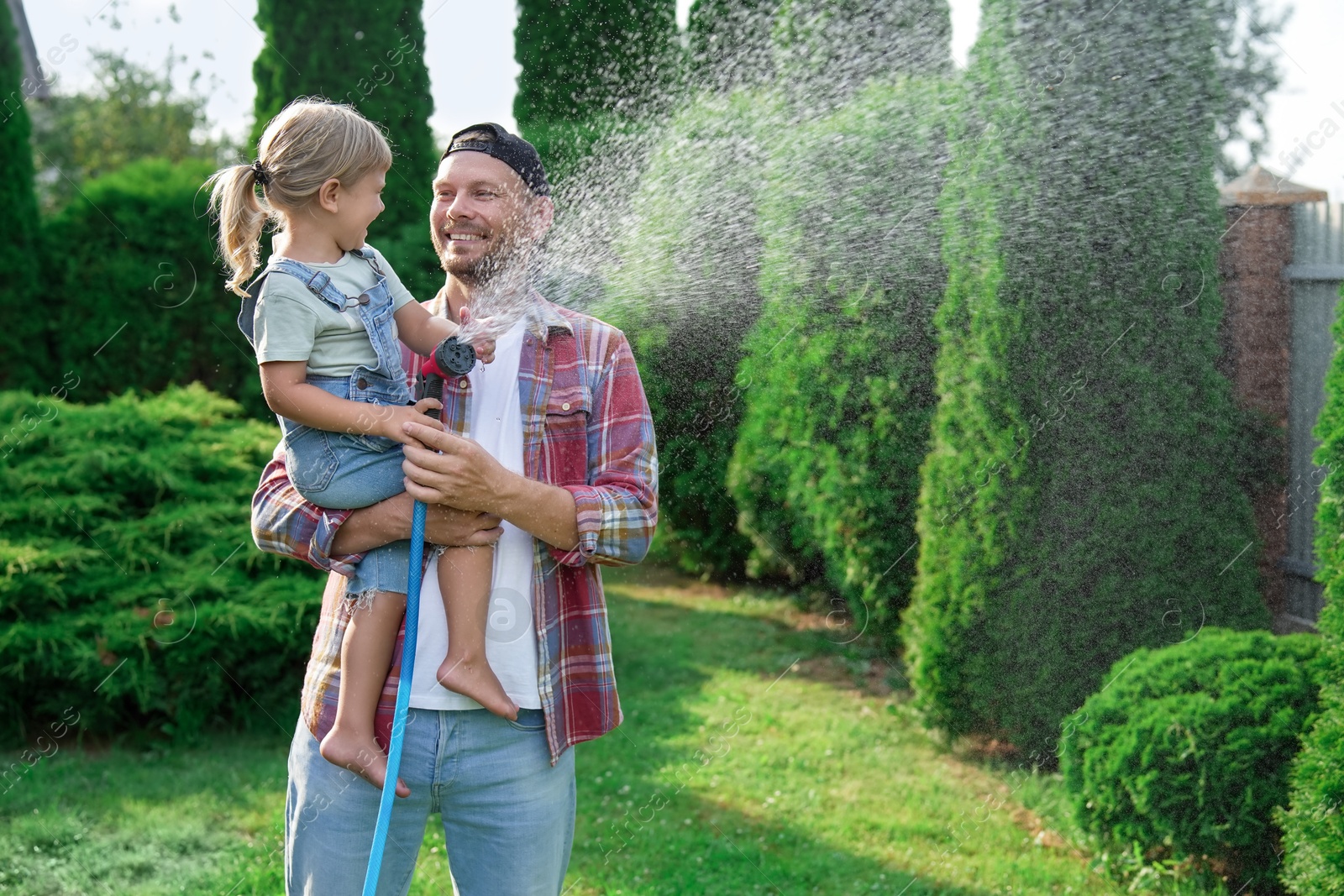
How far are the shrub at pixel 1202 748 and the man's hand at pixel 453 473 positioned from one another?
261cm

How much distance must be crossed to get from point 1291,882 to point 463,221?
285 cm

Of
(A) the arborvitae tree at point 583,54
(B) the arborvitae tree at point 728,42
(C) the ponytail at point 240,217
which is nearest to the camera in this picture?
(C) the ponytail at point 240,217

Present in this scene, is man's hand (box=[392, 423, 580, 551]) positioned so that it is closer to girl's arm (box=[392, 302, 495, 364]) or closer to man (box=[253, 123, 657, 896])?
man (box=[253, 123, 657, 896])

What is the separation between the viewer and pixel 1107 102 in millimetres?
4113

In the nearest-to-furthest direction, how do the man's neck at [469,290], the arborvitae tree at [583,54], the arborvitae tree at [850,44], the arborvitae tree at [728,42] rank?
the man's neck at [469,290]
the arborvitae tree at [850,44]
the arborvitae tree at [728,42]
the arborvitae tree at [583,54]

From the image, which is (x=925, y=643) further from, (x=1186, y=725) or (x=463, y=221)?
(x=463, y=221)

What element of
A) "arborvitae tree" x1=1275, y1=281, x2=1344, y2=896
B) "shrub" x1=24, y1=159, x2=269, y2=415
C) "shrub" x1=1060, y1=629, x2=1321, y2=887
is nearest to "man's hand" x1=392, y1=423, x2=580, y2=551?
"arborvitae tree" x1=1275, y1=281, x2=1344, y2=896

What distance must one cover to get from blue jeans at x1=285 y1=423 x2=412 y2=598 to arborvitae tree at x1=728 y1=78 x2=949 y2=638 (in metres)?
3.54

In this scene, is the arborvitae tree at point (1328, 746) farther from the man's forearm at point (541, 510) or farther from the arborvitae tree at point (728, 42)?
the arborvitae tree at point (728, 42)

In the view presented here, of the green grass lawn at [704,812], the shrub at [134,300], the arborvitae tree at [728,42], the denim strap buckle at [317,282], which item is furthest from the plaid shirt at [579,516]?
the shrub at [134,300]

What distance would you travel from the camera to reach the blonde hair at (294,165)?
1.94 meters

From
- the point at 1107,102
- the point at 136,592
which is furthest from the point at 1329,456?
the point at 136,592

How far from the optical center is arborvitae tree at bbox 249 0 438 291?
7.07 meters

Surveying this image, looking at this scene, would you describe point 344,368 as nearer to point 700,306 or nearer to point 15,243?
point 700,306
